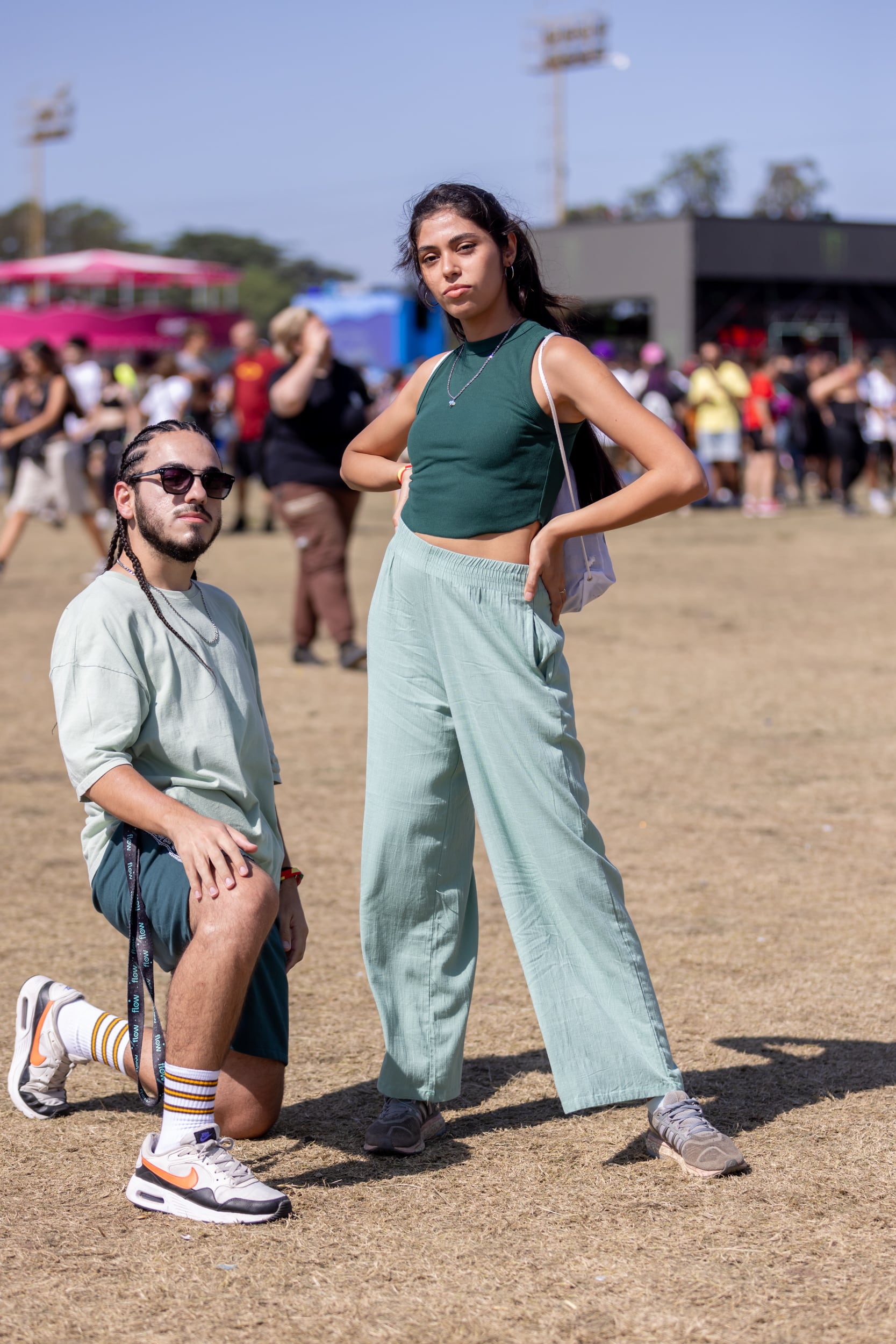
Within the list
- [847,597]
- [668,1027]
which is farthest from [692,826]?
[847,597]

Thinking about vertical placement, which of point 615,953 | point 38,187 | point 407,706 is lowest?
point 615,953

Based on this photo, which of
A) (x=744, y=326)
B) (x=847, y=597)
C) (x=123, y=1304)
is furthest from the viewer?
(x=744, y=326)

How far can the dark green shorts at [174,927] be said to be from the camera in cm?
295

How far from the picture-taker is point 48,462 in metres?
12.0

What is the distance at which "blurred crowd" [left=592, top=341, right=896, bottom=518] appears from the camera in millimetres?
17938

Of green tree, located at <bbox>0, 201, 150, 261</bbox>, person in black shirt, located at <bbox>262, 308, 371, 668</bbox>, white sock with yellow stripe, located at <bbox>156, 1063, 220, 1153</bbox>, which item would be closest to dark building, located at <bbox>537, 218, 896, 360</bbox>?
person in black shirt, located at <bbox>262, 308, 371, 668</bbox>

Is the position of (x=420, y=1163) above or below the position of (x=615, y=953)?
below

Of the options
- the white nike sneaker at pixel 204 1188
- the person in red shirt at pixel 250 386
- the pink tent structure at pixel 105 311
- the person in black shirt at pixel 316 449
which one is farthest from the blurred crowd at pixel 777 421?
the pink tent structure at pixel 105 311

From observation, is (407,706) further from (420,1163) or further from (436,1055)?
(420,1163)

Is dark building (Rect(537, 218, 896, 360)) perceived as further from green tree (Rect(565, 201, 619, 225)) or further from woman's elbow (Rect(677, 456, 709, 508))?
woman's elbow (Rect(677, 456, 709, 508))

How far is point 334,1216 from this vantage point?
9.66 feet

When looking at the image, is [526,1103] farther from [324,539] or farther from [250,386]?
[250,386]

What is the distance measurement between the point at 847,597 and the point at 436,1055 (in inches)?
371

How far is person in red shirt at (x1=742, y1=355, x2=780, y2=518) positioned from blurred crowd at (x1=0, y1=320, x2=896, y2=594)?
0.02 m
